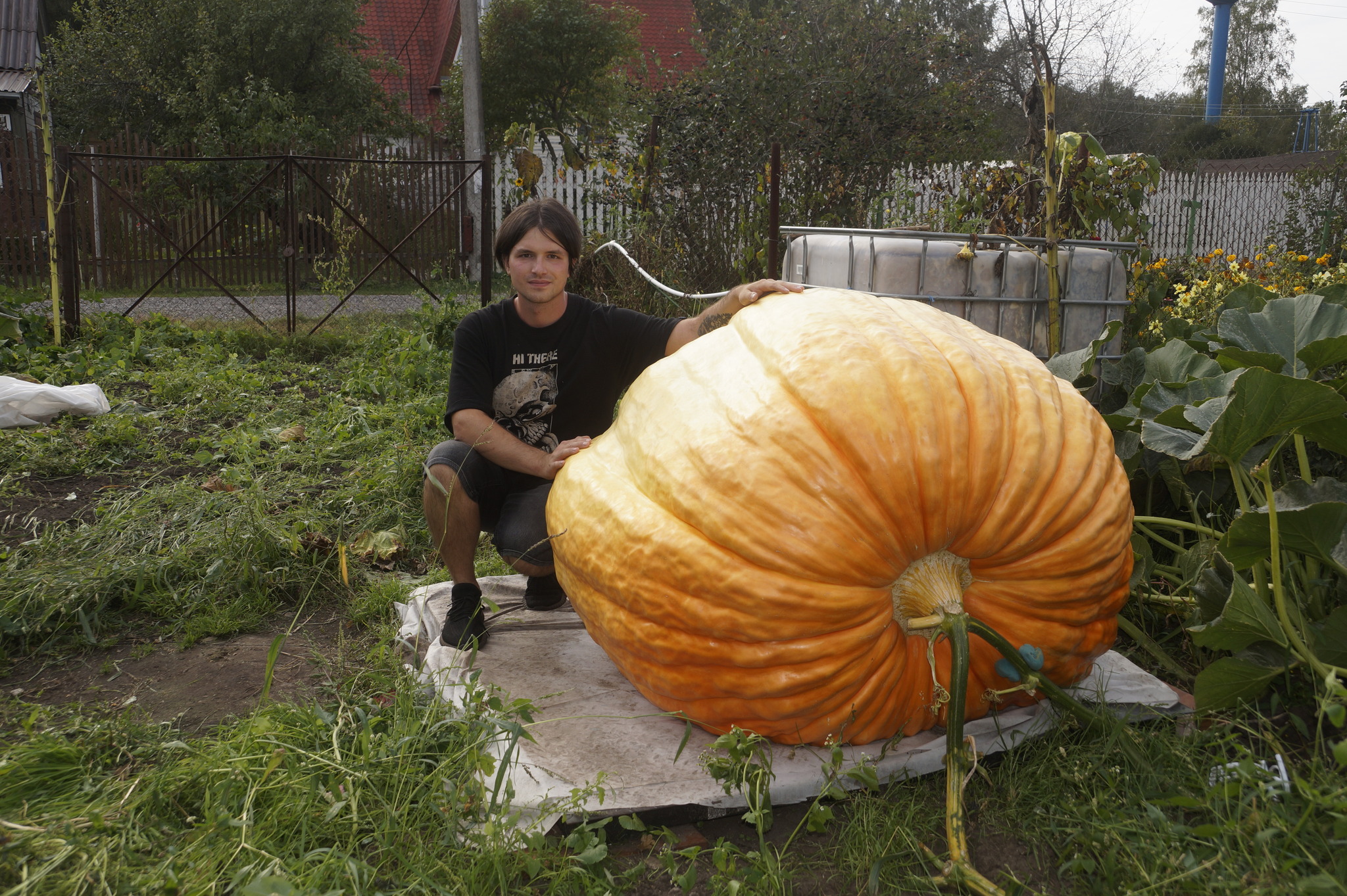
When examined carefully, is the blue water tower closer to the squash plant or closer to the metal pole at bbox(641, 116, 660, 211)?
the metal pole at bbox(641, 116, 660, 211)

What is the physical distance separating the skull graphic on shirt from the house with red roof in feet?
66.7

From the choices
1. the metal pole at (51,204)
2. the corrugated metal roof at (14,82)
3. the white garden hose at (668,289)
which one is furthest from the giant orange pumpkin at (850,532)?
the corrugated metal roof at (14,82)

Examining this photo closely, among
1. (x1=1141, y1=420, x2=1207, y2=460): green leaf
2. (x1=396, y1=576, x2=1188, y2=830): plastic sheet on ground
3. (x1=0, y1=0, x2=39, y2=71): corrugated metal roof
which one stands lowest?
(x1=396, y1=576, x2=1188, y2=830): plastic sheet on ground

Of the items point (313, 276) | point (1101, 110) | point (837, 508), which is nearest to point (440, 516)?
point (837, 508)

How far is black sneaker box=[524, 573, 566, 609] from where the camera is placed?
2.86 metres

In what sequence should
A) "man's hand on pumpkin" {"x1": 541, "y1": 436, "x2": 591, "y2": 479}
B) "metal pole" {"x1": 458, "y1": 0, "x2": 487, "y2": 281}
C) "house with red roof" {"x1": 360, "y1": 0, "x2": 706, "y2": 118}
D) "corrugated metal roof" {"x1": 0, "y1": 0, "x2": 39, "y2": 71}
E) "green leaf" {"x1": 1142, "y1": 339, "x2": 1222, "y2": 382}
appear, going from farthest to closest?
1. "house with red roof" {"x1": 360, "y1": 0, "x2": 706, "y2": 118}
2. "corrugated metal roof" {"x1": 0, "y1": 0, "x2": 39, "y2": 71}
3. "metal pole" {"x1": 458, "y1": 0, "x2": 487, "y2": 281}
4. "green leaf" {"x1": 1142, "y1": 339, "x2": 1222, "y2": 382}
5. "man's hand on pumpkin" {"x1": 541, "y1": 436, "x2": 591, "y2": 479}

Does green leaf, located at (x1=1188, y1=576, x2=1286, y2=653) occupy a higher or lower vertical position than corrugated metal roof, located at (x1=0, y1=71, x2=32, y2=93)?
lower

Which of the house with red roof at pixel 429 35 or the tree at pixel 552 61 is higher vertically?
the house with red roof at pixel 429 35

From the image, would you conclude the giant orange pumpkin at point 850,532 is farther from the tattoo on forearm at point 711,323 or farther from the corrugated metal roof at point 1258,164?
the corrugated metal roof at point 1258,164

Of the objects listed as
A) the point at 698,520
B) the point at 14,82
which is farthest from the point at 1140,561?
the point at 14,82

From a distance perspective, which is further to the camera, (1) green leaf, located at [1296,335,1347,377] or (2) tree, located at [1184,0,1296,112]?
(2) tree, located at [1184,0,1296,112]

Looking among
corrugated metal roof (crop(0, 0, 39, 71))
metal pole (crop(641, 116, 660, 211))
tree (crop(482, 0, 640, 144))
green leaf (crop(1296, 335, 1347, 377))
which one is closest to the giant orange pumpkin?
green leaf (crop(1296, 335, 1347, 377))

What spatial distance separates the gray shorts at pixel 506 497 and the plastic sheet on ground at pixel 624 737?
260 mm

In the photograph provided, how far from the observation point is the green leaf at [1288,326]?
208 cm
